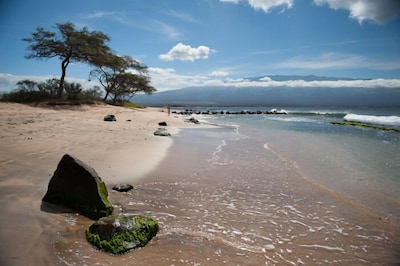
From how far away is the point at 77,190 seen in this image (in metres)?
4.80

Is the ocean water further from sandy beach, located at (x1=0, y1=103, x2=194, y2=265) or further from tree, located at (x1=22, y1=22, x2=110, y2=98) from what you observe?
tree, located at (x1=22, y1=22, x2=110, y2=98)

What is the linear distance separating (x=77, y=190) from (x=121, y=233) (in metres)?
1.52

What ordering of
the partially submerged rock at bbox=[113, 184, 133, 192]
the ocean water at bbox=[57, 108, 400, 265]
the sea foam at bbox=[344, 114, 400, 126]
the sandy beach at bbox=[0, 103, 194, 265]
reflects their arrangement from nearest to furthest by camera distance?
1. the sandy beach at bbox=[0, 103, 194, 265]
2. the ocean water at bbox=[57, 108, 400, 265]
3. the partially submerged rock at bbox=[113, 184, 133, 192]
4. the sea foam at bbox=[344, 114, 400, 126]

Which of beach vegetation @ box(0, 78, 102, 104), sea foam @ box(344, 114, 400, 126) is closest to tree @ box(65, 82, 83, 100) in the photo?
beach vegetation @ box(0, 78, 102, 104)

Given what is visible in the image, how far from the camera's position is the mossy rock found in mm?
3668

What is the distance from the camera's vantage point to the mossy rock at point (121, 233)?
12.0 ft

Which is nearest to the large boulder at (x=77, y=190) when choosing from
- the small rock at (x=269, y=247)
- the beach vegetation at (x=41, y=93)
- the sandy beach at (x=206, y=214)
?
the sandy beach at (x=206, y=214)

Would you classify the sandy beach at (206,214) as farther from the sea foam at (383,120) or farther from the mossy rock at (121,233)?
the sea foam at (383,120)

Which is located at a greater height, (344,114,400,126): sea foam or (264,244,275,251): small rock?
(344,114,400,126): sea foam

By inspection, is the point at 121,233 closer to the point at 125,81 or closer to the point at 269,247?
the point at 269,247

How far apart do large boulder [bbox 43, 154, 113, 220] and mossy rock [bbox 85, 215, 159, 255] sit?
688 millimetres

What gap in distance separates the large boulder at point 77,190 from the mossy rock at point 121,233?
69 cm

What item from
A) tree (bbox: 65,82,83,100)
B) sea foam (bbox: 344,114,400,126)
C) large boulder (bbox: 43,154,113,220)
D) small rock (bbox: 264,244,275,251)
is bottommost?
small rock (bbox: 264,244,275,251)

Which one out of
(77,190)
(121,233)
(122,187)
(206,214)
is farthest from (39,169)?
(206,214)
